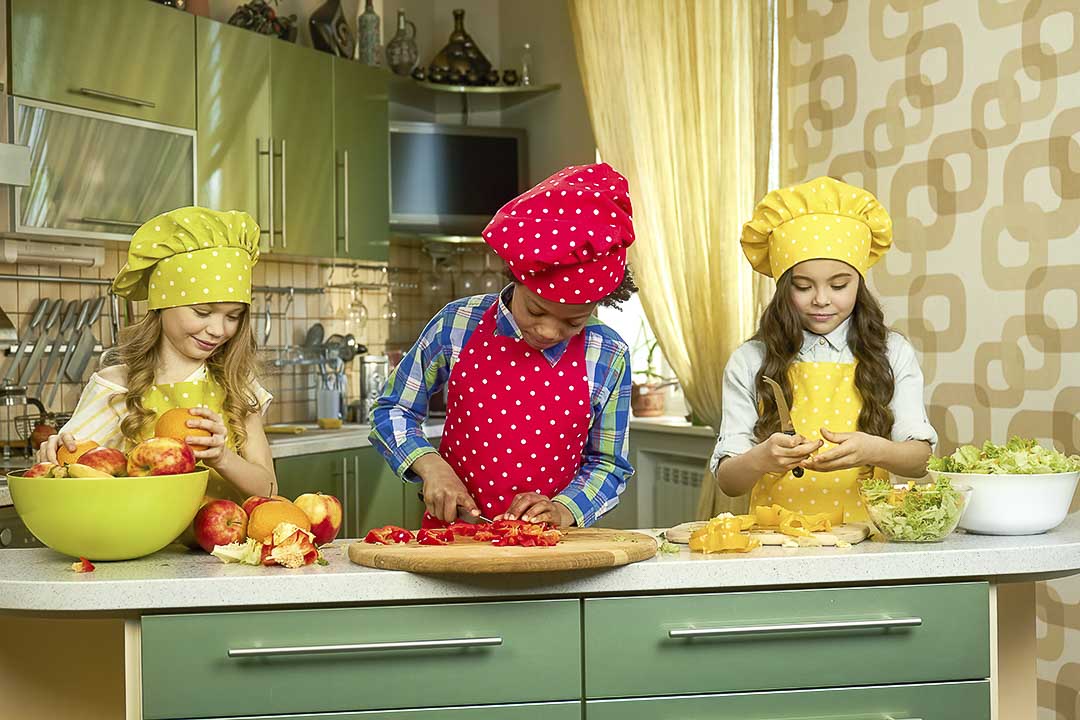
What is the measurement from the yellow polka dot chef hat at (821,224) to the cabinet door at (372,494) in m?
2.27

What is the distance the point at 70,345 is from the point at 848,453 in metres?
2.66

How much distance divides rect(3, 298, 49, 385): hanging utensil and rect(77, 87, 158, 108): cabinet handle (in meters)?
0.66

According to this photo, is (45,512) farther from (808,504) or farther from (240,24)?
(240,24)

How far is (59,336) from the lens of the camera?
138 inches

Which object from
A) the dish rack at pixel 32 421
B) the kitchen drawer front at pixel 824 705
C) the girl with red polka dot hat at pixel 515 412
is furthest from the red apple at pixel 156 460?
the dish rack at pixel 32 421

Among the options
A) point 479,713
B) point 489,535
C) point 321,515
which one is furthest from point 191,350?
point 479,713

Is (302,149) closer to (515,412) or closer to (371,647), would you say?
(515,412)

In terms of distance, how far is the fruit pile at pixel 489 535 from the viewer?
150 cm

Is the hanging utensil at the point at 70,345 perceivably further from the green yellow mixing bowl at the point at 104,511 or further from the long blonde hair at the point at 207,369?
the green yellow mixing bowl at the point at 104,511

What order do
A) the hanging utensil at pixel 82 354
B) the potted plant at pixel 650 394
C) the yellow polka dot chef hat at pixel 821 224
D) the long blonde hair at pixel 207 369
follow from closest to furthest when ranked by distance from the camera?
the long blonde hair at pixel 207 369
the yellow polka dot chef hat at pixel 821 224
the hanging utensil at pixel 82 354
the potted plant at pixel 650 394

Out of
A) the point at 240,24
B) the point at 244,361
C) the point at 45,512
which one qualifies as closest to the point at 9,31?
the point at 240,24

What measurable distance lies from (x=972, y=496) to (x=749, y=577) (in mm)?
405

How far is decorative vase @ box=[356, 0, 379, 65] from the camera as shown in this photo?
445 cm

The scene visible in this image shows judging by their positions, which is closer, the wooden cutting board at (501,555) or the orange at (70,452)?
the wooden cutting board at (501,555)
